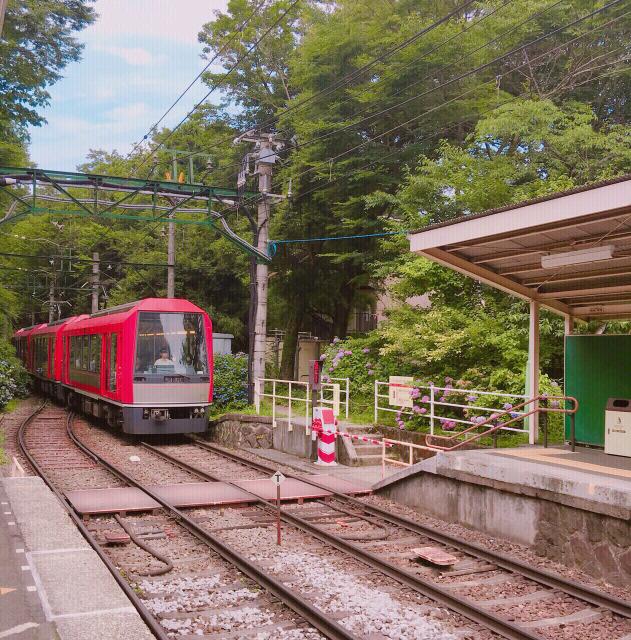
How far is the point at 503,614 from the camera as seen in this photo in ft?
21.3

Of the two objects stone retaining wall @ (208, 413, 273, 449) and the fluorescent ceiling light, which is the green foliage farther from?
the fluorescent ceiling light

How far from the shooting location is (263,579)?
724 centimetres

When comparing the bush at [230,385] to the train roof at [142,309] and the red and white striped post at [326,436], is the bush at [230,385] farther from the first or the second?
the red and white striped post at [326,436]

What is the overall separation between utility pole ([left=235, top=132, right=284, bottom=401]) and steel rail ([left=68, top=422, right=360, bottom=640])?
8.30 m

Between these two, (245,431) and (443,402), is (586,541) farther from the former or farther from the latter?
(245,431)

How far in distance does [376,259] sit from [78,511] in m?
15.5

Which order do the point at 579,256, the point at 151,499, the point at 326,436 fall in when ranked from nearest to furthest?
1. the point at 579,256
2. the point at 151,499
3. the point at 326,436

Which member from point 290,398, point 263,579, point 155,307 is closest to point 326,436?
point 290,398

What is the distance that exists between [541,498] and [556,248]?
398 cm

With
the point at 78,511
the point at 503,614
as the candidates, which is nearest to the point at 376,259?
the point at 78,511

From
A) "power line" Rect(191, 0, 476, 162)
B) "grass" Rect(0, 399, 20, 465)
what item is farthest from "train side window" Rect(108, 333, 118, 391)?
"power line" Rect(191, 0, 476, 162)

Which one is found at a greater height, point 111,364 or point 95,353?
point 95,353

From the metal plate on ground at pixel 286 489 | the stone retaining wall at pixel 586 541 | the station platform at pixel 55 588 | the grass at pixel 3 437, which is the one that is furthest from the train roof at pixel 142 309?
the stone retaining wall at pixel 586 541

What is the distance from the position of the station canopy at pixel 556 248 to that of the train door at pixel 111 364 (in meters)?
9.46
